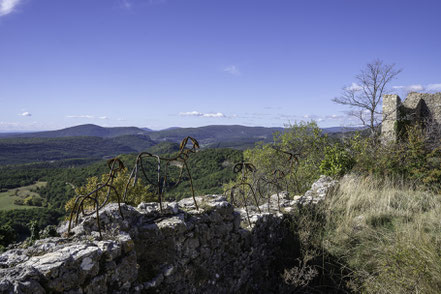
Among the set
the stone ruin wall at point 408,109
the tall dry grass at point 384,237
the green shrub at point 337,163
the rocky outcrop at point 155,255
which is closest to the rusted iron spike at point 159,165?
the rocky outcrop at point 155,255

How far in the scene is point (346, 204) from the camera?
20.9 feet

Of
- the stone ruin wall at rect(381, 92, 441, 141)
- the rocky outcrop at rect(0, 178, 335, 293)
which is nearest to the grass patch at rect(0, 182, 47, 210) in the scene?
the stone ruin wall at rect(381, 92, 441, 141)

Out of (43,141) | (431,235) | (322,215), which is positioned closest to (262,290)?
(322,215)

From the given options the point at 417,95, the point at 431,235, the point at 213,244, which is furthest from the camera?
the point at 417,95

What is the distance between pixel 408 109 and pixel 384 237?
12501mm

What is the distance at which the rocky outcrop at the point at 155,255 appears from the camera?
78.9 inches

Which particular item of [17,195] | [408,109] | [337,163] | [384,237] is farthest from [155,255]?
[17,195]

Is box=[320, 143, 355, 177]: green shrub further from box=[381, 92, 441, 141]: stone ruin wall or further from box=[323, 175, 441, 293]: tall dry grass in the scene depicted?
box=[381, 92, 441, 141]: stone ruin wall

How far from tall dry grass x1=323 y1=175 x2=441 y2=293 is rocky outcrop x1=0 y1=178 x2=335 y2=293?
1.32 metres

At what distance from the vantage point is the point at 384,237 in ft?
14.7

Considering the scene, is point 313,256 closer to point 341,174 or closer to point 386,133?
point 341,174

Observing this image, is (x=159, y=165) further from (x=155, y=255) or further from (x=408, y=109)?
(x=408, y=109)

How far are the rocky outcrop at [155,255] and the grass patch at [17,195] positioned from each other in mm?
65362

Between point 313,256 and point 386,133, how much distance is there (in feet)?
36.9
